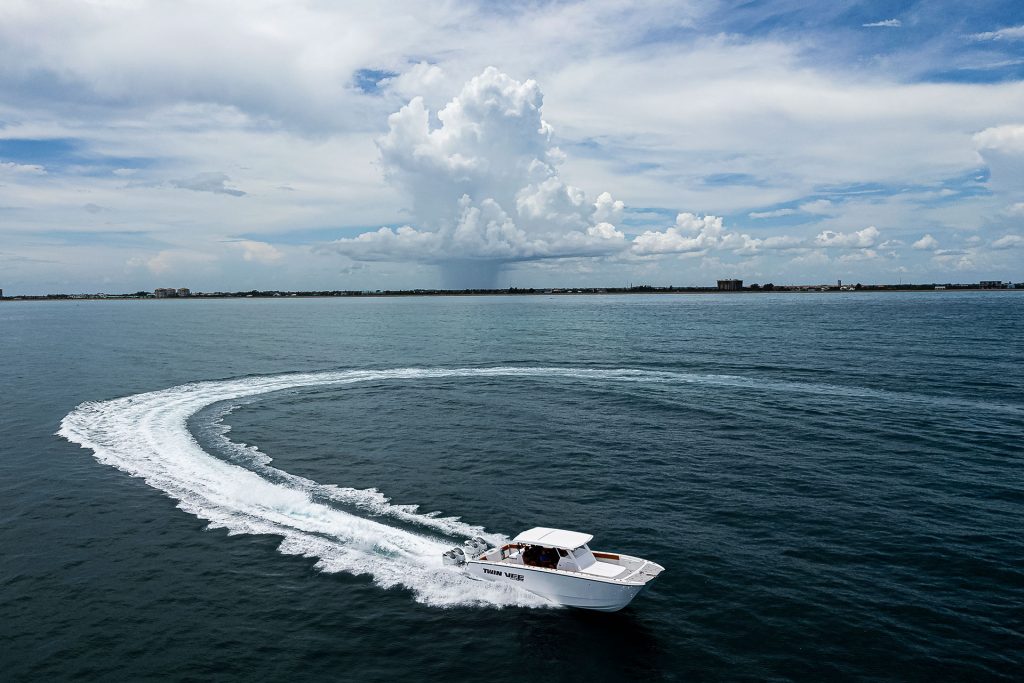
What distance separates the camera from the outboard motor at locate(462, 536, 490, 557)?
3650 centimetres

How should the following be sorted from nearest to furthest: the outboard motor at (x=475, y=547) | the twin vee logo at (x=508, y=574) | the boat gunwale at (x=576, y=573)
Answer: the boat gunwale at (x=576, y=573)
the twin vee logo at (x=508, y=574)
the outboard motor at (x=475, y=547)

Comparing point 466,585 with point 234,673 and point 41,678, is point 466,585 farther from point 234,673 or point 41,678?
point 41,678

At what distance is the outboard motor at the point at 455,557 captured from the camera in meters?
36.1

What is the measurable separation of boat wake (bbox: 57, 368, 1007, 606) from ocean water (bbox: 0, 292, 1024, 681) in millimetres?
222

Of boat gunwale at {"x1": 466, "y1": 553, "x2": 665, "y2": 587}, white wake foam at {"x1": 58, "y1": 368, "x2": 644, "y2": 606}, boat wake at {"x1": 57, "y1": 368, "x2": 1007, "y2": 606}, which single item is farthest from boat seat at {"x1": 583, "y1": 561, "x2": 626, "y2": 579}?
boat wake at {"x1": 57, "y1": 368, "x2": 1007, "y2": 606}

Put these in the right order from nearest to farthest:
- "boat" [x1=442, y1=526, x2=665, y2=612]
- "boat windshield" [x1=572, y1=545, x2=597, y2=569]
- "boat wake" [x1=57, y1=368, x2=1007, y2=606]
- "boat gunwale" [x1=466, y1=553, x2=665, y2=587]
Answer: "boat gunwale" [x1=466, y1=553, x2=665, y2=587] → "boat" [x1=442, y1=526, x2=665, y2=612] → "boat windshield" [x1=572, y1=545, x2=597, y2=569] → "boat wake" [x1=57, y1=368, x2=1007, y2=606]

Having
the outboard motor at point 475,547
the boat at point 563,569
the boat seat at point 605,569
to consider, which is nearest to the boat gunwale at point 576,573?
the boat at point 563,569

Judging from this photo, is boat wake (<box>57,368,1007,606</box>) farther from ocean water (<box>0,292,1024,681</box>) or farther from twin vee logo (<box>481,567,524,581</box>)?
twin vee logo (<box>481,567,524,581</box>)

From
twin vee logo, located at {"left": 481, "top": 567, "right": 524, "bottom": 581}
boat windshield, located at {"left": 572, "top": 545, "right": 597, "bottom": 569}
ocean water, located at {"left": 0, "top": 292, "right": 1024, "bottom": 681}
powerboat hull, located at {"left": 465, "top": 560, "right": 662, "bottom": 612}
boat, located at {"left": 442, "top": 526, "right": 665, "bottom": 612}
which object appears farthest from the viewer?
twin vee logo, located at {"left": 481, "top": 567, "right": 524, "bottom": 581}

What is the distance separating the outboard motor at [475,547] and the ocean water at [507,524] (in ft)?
5.40

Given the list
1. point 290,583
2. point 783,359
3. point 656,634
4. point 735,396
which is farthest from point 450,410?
point 783,359

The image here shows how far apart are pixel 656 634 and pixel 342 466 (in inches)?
1282

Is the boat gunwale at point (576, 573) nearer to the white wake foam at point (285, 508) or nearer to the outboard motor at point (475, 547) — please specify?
the outboard motor at point (475, 547)

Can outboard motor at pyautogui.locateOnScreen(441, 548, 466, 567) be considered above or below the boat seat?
below
